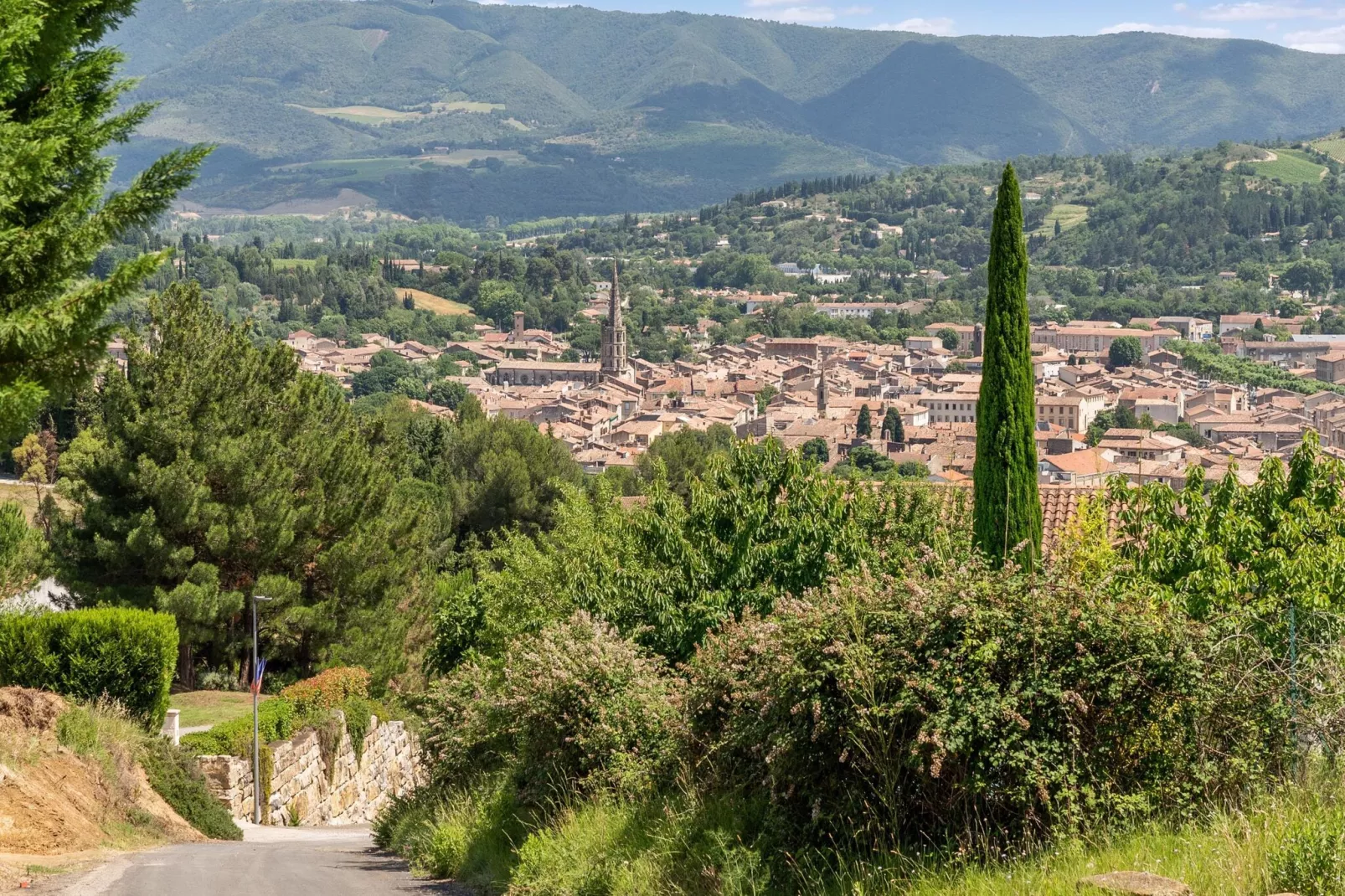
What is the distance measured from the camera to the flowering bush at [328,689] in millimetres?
20297

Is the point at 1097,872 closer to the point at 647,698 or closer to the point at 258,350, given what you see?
the point at 647,698

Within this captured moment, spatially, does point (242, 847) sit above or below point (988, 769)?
below

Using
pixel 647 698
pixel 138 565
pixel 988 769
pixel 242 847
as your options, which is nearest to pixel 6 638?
pixel 242 847

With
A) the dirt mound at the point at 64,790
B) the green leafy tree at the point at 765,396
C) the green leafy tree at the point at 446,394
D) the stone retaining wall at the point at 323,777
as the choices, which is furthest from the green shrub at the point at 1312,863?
the green leafy tree at the point at 765,396

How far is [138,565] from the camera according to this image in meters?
Result: 22.6

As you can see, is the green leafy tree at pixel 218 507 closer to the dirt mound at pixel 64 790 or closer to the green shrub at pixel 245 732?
the green shrub at pixel 245 732

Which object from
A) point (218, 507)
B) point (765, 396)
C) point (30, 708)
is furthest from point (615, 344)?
point (30, 708)

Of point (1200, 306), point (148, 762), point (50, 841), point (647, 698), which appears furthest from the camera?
point (1200, 306)

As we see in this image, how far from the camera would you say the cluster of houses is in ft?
303

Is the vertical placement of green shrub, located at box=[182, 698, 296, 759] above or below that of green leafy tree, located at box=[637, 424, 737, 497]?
below

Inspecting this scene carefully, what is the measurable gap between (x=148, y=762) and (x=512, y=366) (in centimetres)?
13102

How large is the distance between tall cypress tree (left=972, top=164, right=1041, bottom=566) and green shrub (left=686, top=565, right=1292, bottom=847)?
17.0 ft

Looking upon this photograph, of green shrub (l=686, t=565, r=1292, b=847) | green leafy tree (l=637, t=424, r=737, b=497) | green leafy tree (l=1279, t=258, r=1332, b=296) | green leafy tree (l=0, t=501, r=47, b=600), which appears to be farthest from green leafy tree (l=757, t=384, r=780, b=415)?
green shrub (l=686, t=565, r=1292, b=847)

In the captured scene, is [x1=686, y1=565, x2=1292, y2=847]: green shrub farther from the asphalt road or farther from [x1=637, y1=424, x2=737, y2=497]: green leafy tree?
[x1=637, y1=424, x2=737, y2=497]: green leafy tree
